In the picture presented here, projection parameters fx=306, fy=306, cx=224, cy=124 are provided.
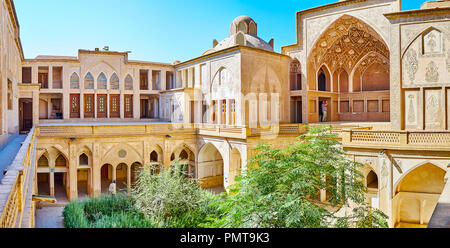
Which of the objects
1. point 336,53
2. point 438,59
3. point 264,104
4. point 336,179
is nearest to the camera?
point 336,179

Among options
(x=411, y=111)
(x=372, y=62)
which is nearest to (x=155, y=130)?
(x=411, y=111)

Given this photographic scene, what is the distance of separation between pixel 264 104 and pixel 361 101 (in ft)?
30.5

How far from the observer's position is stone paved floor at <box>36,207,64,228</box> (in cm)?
1324

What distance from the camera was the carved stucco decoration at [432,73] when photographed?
14.4m

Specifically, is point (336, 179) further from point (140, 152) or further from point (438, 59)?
point (140, 152)

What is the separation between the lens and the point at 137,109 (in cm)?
2750

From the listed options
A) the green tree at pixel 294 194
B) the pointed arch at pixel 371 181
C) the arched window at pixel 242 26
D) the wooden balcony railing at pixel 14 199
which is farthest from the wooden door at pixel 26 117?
the pointed arch at pixel 371 181

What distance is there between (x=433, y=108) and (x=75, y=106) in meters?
25.0

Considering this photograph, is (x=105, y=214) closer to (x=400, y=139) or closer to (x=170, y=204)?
(x=170, y=204)

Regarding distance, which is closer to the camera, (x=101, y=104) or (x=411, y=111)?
(x=411, y=111)

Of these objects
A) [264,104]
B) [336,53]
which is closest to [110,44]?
[264,104]

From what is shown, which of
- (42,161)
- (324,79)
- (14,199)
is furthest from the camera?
(324,79)

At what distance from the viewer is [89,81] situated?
1000 inches

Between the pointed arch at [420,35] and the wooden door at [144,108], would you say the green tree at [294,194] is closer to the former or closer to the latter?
the pointed arch at [420,35]
